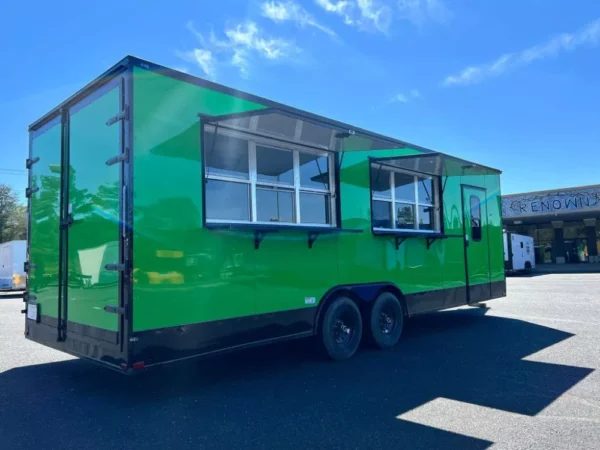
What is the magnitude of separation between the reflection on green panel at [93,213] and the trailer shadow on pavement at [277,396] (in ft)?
2.96

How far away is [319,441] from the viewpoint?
375 cm

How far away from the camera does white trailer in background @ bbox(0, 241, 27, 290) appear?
20594 mm

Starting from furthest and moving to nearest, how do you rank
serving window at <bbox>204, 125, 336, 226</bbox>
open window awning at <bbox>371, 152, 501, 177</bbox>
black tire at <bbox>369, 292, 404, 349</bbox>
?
1. open window awning at <bbox>371, 152, 501, 177</bbox>
2. black tire at <bbox>369, 292, 404, 349</bbox>
3. serving window at <bbox>204, 125, 336, 226</bbox>

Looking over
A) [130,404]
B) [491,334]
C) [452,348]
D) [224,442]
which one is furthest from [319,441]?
[491,334]

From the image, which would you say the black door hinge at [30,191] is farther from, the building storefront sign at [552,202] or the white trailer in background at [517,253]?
the building storefront sign at [552,202]

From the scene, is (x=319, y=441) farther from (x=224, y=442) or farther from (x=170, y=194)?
(x=170, y=194)

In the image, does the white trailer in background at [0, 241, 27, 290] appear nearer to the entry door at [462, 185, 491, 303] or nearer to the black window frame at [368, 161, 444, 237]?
the black window frame at [368, 161, 444, 237]

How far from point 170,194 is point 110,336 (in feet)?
4.85

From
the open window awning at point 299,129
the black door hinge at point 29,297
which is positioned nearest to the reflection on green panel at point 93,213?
the open window awning at point 299,129

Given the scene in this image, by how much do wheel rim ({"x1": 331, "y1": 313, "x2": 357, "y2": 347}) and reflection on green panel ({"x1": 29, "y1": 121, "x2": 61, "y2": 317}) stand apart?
3.49 metres

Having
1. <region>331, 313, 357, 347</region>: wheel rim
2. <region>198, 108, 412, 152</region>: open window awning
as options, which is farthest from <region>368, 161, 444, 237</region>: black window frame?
<region>331, 313, 357, 347</region>: wheel rim

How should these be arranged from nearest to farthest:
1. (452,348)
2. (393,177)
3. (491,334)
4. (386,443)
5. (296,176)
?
(386,443)
(296,176)
(452,348)
(393,177)
(491,334)

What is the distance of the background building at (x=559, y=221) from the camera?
2922 centimetres

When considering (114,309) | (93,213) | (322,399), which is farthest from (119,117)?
(322,399)
